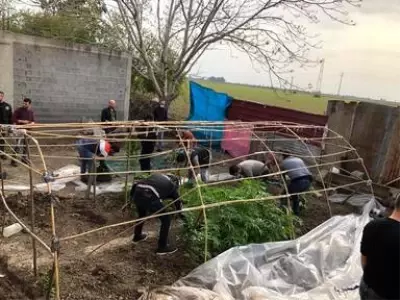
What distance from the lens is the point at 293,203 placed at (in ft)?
23.8

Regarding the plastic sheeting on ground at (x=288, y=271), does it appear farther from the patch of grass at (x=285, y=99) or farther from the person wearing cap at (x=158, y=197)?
the patch of grass at (x=285, y=99)

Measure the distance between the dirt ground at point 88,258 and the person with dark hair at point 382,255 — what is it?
240 cm

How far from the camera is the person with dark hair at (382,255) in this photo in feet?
8.82

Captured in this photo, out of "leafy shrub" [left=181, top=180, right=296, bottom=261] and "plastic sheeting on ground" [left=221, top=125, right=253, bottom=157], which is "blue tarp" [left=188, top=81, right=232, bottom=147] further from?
"leafy shrub" [left=181, top=180, right=296, bottom=261]

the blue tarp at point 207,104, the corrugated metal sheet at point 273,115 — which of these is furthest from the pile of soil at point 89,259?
the blue tarp at point 207,104

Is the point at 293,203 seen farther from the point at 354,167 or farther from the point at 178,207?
the point at 354,167

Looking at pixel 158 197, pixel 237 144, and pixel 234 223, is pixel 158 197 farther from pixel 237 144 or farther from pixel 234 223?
pixel 237 144

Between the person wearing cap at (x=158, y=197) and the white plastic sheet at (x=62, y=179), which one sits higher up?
the person wearing cap at (x=158, y=197)

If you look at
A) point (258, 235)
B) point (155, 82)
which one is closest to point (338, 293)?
point (258, 235)

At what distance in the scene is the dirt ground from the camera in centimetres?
445

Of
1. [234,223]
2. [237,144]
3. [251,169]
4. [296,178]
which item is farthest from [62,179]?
[237,144]

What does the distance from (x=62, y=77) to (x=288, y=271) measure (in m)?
8.48

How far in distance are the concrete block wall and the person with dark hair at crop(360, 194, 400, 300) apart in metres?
9.31

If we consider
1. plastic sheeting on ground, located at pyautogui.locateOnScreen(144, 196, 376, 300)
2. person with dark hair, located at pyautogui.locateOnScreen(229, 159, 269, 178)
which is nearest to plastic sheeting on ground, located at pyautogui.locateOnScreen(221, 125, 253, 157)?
person with dark hair, located at pyautogui.locateOnScreen(229, 159, 269, 178)
